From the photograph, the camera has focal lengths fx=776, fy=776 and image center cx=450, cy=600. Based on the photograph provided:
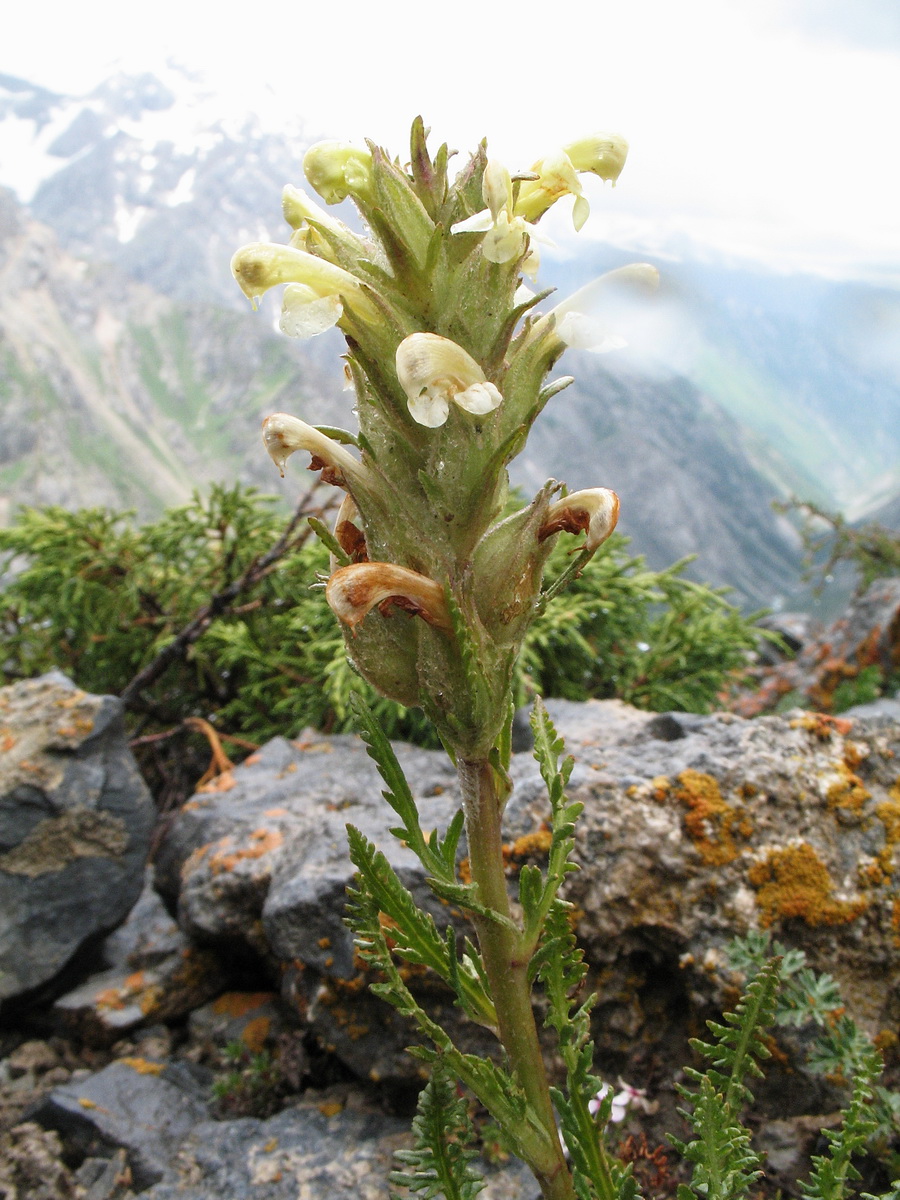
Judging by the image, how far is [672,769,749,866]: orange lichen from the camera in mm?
2830

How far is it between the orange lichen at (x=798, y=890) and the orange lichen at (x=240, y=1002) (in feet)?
7.71

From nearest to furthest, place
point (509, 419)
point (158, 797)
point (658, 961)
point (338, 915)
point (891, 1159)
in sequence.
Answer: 1. point (509, 419)
2. point (891, 1159)
3. point (658, 961)
4. point (338, 915)
5. point (158, 797)

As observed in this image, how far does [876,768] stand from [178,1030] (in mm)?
3453

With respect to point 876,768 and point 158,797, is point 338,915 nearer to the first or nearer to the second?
point 876,768

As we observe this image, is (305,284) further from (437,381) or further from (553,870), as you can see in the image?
(553,870)

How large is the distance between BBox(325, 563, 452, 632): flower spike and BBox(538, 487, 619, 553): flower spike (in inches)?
12.1

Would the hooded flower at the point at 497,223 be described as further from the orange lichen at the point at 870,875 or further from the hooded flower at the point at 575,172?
the orange lichen at the point at 870,875

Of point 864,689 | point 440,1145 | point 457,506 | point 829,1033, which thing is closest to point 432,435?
point 457,506

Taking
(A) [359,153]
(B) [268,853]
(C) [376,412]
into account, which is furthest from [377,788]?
(A) [359,153]

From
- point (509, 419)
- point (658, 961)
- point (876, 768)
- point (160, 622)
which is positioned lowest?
point (658, 961)

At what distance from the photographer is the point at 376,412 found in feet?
5.39

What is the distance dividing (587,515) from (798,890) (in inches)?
72.7

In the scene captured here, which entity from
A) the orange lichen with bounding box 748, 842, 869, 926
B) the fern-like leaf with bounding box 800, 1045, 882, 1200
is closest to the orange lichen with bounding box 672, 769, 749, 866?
the orange lichen with bounding box 748, 842, 869, 926

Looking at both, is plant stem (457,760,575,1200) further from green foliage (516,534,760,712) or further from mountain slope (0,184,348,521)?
mountain slope (0,184,348,521)
